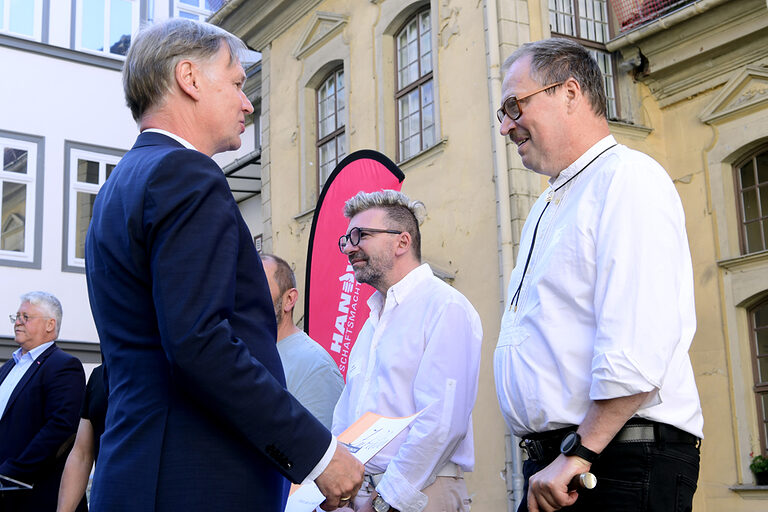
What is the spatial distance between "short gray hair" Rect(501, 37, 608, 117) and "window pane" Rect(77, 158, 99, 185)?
16.4 m

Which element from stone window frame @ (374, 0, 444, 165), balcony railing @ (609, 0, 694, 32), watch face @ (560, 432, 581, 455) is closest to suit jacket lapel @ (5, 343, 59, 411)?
watch face @ (560, 432, 581, 455)

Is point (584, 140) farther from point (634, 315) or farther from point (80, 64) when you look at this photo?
point (80, 64)

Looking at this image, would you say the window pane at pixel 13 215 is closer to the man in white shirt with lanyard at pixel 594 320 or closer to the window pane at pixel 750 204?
the window pane at pixel 750 204

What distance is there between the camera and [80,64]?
18.3 metres

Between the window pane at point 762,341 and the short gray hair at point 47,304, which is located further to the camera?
the window pane at point 762,341

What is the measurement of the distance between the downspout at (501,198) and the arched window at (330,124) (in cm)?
378

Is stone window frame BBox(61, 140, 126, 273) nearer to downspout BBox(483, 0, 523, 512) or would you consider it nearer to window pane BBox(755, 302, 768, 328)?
downspout BBox(483, 0, 523, 512)

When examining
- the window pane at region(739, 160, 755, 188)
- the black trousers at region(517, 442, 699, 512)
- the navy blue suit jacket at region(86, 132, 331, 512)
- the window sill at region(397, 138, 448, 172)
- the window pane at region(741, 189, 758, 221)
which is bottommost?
the black trousers at region(517, 442, 699, 512)

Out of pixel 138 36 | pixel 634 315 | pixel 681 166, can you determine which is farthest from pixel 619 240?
pixel 681 166

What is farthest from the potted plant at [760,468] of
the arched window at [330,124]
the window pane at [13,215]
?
the window pane at [13,215]

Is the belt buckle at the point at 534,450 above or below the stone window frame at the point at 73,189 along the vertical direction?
below

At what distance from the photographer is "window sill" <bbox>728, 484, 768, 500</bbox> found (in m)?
9.55

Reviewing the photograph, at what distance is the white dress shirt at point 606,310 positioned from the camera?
7.83ft

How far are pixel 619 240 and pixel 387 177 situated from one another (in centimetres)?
575
